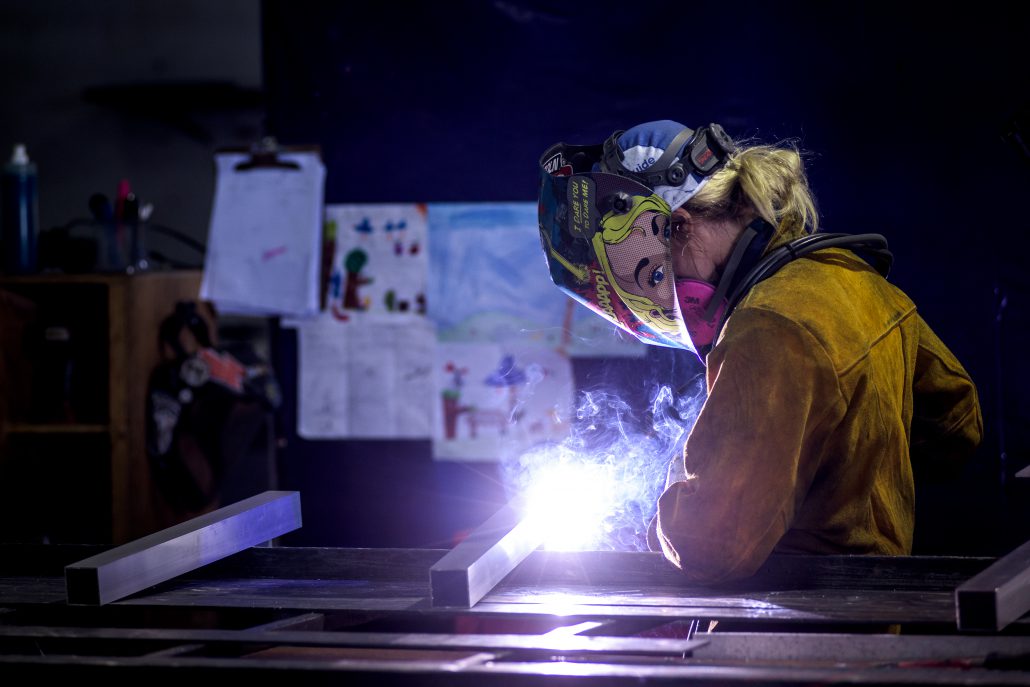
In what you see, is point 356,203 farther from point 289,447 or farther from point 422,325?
point 289,447

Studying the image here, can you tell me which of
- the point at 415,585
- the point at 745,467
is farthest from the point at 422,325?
the point at 745,467

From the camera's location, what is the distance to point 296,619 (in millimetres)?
1525

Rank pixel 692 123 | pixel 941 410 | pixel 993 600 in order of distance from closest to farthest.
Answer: pixel 993 600 → pixel 941 410 → pixel 692 123

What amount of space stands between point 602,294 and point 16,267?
2.01 m

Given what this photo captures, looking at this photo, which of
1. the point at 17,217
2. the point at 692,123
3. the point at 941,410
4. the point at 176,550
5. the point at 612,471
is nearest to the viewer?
the point at 176,550

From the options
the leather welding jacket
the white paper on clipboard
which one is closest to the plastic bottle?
the white paper on clipboard

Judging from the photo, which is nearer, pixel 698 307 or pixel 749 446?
pixel 749 446

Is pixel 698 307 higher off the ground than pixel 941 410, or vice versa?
pixel 698 307

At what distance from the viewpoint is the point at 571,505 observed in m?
2.06

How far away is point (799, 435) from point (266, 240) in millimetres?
2041

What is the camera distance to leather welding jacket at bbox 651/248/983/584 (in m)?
1.57

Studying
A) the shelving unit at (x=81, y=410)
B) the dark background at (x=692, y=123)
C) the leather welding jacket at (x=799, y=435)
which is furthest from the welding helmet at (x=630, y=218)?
the shelving unit at (x=81, y=410)

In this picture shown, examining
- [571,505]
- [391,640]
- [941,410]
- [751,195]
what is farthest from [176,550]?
[941,410]

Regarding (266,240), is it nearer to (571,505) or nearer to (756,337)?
(571,505)
